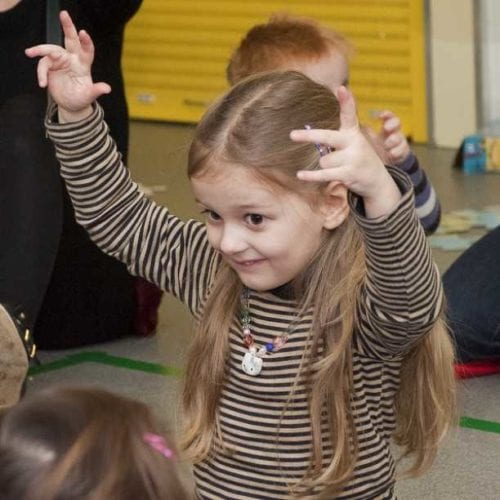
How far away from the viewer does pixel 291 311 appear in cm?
167

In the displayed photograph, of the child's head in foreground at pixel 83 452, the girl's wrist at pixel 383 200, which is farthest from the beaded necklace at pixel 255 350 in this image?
the child's head in foreground at pixel 83 452

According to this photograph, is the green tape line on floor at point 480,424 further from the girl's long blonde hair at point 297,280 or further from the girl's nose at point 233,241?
the girl's nose at point 233,241

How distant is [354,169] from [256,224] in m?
0.20

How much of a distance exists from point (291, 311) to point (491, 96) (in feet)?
10.9

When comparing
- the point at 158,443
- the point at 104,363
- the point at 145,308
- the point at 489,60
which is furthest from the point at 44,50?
the point at 489,60

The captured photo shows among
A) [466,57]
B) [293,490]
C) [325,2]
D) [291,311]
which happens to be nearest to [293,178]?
[291,311]

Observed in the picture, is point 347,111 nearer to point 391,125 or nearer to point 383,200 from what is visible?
point 383,200

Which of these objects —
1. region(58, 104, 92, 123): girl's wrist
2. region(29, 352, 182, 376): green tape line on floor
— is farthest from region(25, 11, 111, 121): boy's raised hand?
A: region(29, 352, 182, 376): green tape line on floor

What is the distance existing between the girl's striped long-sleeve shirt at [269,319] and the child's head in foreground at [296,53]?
0.68 metres

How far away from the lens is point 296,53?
244 cm

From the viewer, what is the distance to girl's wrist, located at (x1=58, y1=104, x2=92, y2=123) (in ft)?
5.71

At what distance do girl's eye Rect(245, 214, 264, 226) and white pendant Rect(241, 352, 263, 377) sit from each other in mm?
172

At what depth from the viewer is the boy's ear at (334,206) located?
1.64 meters

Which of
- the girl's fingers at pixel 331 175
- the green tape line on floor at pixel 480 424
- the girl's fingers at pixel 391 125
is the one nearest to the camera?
the girl's fingers at pixel 331 175
